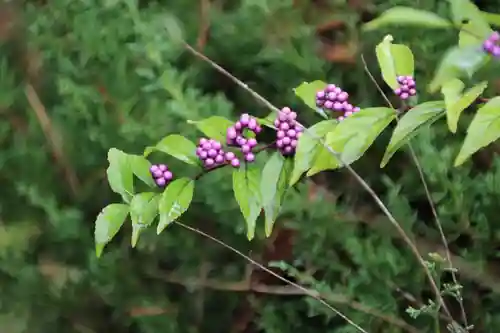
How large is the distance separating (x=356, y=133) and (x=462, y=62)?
0.06 metres

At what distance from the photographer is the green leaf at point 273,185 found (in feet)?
1.24

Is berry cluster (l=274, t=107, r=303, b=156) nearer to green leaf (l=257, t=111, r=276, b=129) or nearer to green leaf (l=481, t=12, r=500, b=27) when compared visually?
green leaf (l=257, t=111, r=276, b=129)

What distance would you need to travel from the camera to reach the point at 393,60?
1.33 ft

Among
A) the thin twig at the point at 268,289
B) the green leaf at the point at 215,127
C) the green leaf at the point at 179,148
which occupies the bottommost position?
the thin twig at the point at 268,289

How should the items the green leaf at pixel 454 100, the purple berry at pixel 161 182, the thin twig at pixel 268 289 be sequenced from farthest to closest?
the thin twig at pixel 268 289
the purple berry at pixel 161 182
the green leaf at pixel 454 100

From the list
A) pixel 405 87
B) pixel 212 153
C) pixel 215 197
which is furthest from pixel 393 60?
pixel 215 197

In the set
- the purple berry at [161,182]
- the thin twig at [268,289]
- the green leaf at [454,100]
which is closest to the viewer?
the green leaf at [454,100]

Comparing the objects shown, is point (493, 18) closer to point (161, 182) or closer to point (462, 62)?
point (462, 62)

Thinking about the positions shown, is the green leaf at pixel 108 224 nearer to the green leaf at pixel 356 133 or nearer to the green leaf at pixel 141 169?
the green leaf at pixel 141 169

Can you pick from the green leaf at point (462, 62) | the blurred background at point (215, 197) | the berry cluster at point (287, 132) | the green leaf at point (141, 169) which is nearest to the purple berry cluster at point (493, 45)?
the green leaf at point (462, 62)

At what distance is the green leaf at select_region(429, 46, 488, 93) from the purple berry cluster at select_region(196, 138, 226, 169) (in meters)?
0.13

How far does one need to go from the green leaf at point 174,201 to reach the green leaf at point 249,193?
3 cm

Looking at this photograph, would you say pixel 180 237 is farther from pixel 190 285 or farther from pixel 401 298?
pixel 401 298

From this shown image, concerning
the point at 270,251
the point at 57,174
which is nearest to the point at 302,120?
the point at 270,251
